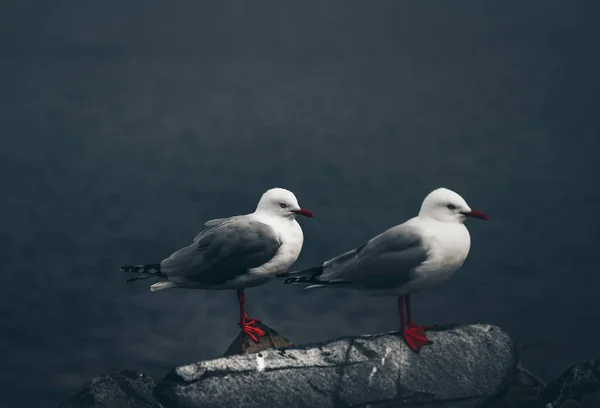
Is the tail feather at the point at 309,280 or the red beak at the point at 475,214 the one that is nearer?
the red beak at the point at 475,214

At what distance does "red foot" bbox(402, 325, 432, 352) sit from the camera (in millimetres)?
12797

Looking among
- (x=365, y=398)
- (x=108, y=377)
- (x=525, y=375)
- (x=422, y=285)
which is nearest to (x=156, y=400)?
(x=108, y=377)

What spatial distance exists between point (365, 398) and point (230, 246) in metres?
2.29

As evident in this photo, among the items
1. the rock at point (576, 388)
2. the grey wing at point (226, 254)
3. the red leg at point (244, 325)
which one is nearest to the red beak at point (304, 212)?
the grey wing at point (226, 254)

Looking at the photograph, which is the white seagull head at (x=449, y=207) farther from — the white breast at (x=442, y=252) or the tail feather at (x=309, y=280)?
the tail feather at (x=309, y=280)

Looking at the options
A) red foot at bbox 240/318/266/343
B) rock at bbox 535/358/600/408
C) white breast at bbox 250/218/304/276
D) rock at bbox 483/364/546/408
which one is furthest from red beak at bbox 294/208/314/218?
rock at bbox 535/358/600/408

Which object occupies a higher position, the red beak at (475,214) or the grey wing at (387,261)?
the red beak at (475,214)

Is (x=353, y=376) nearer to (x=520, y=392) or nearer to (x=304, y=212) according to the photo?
(x=304, y=212)

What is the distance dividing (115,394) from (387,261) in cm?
338

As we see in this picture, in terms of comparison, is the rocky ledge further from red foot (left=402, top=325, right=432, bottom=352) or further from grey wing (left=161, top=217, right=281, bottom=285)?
grey wing (left=161, top=217, right=281, bottom=285)

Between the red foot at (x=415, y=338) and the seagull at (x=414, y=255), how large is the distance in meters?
0.65

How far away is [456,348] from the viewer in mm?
13000

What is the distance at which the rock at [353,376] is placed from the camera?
40.1 ft

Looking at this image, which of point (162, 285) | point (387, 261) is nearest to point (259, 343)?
point (162, 285)
